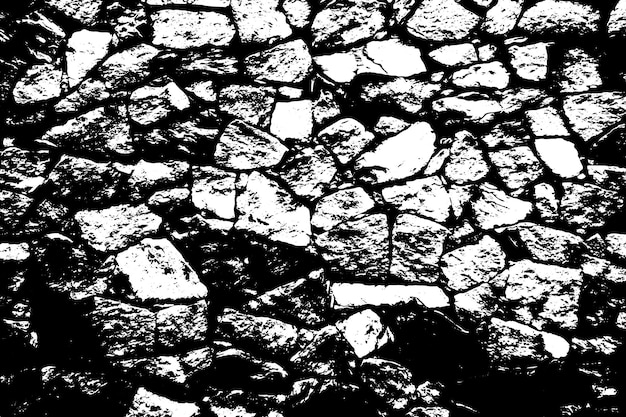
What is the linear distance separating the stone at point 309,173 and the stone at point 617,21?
64 centimetres

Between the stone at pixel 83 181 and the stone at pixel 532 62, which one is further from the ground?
the stone at pixel 532 62

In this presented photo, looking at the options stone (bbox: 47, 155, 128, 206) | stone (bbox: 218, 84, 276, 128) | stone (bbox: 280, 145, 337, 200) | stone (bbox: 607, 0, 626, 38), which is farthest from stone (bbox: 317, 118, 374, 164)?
stone (bbox: 607, 0, 626, 38)

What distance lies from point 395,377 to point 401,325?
0.10m

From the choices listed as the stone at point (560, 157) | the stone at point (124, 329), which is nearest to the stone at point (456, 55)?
the stone at point (560, 157)

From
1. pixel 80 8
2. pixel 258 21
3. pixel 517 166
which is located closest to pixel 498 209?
pixel 517 166

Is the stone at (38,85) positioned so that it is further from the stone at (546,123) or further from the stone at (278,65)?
the stone at (546,123)

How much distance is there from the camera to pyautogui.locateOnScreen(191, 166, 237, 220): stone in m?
0.87

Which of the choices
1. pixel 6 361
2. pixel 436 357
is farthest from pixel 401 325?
pixel 6 361

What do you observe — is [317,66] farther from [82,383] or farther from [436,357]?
[82,383]

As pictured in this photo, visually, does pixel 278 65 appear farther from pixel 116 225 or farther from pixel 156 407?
pixel 156 407

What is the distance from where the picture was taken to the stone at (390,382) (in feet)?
2.71

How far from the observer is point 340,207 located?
2.87 feet

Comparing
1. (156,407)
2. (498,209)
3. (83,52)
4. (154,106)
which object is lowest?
(156,407)

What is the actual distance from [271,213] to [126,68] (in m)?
0.44
